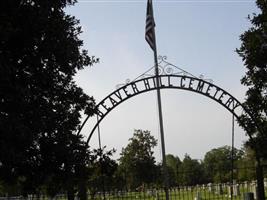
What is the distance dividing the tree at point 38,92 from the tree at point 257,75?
591 cm

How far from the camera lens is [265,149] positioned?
14.9m

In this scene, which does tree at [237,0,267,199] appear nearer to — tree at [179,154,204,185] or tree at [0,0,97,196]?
tree at [179,154,204,185]

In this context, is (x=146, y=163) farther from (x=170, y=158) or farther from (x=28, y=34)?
(x=170, y=158)

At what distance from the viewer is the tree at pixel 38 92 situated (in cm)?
766

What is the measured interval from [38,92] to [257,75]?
735 centimetres

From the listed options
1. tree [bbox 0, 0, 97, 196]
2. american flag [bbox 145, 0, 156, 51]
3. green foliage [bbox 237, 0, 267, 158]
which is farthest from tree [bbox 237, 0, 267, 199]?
tree [bbox 0, 0, 97, 196]

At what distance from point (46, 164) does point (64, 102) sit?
128 centimetres

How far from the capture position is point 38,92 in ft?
27.9

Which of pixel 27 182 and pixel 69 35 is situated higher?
pixel 69 35

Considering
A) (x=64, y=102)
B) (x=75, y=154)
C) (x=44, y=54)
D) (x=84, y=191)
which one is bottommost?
(x=84, y=191)

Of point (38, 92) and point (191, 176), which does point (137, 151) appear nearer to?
point (191, 176)

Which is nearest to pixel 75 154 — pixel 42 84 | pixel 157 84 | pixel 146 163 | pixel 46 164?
pixel 46 164

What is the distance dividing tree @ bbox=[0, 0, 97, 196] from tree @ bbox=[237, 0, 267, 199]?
5914 millimetres

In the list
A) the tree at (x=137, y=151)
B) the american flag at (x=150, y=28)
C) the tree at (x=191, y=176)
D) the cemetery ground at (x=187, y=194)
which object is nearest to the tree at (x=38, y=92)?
the cemetery ground at (x=187, y=194)
